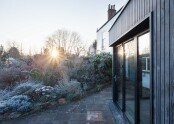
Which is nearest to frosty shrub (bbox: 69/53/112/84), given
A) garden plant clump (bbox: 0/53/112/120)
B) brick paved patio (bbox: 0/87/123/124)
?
garden plant clump (bbox: 0/53/112/120)

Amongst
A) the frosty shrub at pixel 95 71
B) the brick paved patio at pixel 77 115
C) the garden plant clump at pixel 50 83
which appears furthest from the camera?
the frosty shrub at pixel 95 71

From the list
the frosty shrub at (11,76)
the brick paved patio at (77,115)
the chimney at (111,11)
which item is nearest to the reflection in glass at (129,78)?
the brick paved patio at (77,115)

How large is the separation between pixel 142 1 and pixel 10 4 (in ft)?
20.9

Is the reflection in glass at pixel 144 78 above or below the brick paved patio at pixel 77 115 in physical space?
above

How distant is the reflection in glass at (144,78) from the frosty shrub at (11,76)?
754cm

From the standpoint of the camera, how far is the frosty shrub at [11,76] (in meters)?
9.82

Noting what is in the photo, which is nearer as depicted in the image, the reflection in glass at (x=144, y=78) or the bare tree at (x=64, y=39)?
the reflection in glass at (x=144, y=78)

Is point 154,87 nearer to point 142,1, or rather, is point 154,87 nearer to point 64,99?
point 142,1

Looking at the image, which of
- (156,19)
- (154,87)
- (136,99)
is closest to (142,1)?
(156,19)

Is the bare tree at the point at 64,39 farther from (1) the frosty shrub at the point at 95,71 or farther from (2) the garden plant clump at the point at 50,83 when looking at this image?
(1) the frosty shrub at the point at 95,71

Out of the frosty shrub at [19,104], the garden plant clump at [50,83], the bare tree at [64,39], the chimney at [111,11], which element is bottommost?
the frosty shrub at [19,104]

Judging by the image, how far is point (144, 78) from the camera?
3.74 metres

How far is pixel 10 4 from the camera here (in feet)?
26.0

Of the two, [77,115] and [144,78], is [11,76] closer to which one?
[77,115]
